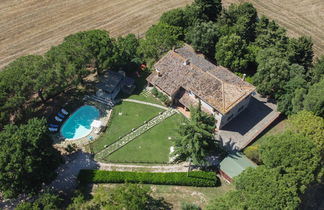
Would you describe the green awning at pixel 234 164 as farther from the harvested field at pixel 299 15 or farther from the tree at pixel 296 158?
the harvested field at pixel 299 15

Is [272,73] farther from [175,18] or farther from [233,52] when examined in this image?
[175,18]

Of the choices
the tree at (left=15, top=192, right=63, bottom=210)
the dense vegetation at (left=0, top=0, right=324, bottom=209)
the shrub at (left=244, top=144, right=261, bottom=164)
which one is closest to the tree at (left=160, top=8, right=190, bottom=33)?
the dense vegetation at (left=0, top=0, right=324, bottom=209)

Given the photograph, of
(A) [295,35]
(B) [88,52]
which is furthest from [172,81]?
(A) [295,35]

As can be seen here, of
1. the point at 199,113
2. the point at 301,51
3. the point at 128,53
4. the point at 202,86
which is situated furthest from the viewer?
the point at 128,53

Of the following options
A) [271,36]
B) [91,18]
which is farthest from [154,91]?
[91,18]

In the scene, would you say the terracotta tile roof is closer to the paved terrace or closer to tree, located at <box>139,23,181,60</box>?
tree, located at <box>139,23,181,60</box>
